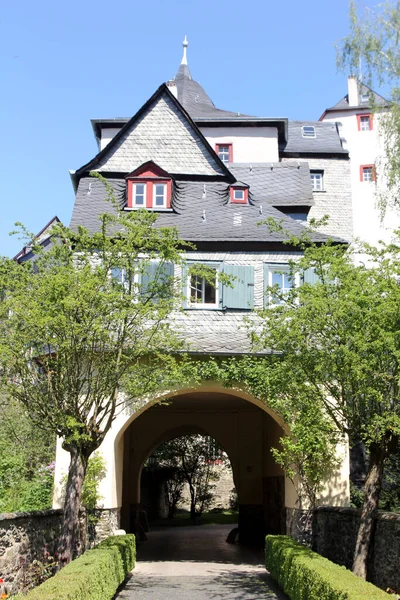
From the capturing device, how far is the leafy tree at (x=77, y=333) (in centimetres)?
1067

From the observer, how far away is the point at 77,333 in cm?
1062

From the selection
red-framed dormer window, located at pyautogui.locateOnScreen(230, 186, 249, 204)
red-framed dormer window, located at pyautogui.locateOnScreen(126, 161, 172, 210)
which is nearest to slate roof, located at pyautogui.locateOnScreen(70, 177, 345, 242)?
red-framed dormer window, located at pyautogui.locateOnScreen(230, 186, 249, 204)

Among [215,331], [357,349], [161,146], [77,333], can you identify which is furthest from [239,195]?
[77,333]

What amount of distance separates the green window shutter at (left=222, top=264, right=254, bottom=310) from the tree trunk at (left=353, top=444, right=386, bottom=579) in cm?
577

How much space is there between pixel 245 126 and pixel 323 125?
6.57m

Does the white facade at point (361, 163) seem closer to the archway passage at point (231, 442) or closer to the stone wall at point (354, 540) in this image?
the archway passage at point (231, 442)

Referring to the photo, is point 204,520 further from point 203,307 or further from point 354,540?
point 354,540

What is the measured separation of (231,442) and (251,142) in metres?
10.2

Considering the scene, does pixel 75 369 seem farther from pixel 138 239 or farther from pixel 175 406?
pixel 175 406

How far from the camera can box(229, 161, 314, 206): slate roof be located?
21.6 meters

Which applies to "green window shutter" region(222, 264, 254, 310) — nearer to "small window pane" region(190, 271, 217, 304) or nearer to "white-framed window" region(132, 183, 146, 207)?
"small window pane" region(190, 271, 217, 304)

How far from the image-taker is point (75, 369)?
437 inches

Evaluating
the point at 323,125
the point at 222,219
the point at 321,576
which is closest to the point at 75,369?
the point at 321,576

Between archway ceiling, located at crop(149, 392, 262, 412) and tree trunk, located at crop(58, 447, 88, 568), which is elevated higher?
archway ceiling, located at crop(149, 392, 262, 412)
